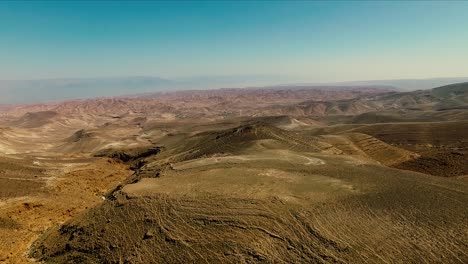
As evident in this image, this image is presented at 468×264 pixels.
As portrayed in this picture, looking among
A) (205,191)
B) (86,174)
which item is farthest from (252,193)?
(86,174)

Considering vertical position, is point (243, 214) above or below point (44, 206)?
above

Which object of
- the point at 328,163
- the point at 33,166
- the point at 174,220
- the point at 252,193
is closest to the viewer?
the point at 174,220

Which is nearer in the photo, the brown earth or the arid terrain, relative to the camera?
the arid terrain

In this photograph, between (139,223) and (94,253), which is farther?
(139,223)

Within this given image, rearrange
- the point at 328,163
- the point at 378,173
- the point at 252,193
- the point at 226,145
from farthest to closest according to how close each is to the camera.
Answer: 1. the point at 226,145
2. the point at 328,163
3. the point at 378,173
4. the point at 252,193

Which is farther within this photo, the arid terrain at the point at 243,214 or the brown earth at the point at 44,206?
the brown earth at the point at 44,206

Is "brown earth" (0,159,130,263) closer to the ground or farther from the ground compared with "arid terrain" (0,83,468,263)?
closer to the ground

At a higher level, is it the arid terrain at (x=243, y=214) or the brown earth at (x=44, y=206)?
the arid terrain at (x=243, y=214)

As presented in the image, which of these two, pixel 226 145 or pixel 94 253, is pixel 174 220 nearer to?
pixel 94 253

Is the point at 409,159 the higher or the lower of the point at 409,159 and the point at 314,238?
the lower

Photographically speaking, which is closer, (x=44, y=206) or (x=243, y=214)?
(x=243, y=214)
